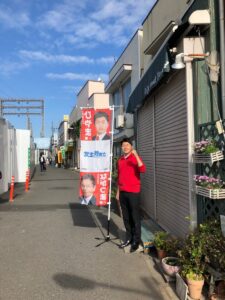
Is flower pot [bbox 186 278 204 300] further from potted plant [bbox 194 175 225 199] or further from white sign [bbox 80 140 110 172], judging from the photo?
white sign [bbox 80 140 110 172]

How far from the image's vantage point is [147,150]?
424 inches

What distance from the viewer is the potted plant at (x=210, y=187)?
5.00m

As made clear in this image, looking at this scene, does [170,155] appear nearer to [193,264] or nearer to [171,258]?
[171,258]

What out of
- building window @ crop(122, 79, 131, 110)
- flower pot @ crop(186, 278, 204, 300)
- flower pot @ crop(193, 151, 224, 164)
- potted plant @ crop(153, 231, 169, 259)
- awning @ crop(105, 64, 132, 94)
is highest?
awning @ crop(105, 64, 132, 94)

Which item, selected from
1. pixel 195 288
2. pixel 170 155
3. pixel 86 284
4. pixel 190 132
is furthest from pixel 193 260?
pixel 170 155

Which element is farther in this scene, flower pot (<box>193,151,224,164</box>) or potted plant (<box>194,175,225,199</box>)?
flower pot (<box>193,151,224,164</box>)

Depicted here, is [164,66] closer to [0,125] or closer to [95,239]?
[95,239]

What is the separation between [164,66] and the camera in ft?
22.8

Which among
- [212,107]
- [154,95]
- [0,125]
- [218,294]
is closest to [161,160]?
[154,95]

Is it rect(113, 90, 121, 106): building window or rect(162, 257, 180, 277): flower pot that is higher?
rect(113, 90, 121, 106): building window

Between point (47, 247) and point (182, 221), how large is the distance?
2658mm

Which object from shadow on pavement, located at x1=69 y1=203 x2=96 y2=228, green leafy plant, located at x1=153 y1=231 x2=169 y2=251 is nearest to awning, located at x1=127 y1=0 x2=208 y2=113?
green leafy plant, located at x1=153 y1=231 x2=169 y2=251

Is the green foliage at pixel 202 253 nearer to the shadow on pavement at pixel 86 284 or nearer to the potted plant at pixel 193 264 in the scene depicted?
the potted plant at pixel 193 264

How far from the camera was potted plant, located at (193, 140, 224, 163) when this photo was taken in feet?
16.8
